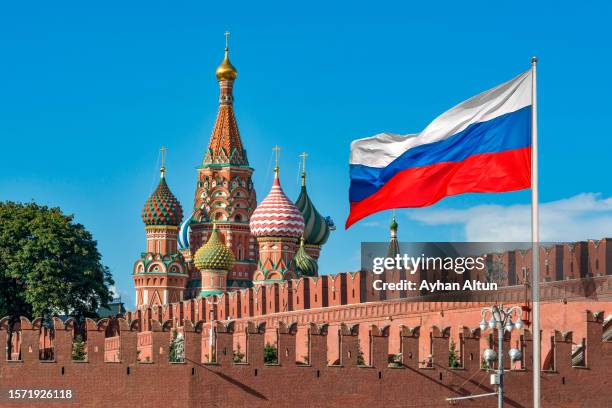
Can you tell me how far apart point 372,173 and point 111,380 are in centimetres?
1426

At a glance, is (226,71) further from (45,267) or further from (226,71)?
(45,267)

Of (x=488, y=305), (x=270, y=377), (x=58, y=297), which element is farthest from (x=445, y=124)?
(x=58, y=297)

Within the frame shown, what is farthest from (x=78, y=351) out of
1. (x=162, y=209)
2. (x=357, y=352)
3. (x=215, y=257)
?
(x=162, y=209)

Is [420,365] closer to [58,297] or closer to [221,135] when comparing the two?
[58,297]

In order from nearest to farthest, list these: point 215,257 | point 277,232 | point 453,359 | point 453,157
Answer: point 453,157 < point 453,359 < point 215,257 < point 277,232

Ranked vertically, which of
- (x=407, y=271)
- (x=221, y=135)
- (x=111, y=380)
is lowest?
(x=111, y=380)

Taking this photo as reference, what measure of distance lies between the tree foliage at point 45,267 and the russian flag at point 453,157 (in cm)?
2863

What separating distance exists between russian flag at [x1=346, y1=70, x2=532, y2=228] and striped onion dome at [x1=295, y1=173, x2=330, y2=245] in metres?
63.8

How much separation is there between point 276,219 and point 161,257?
302 inches

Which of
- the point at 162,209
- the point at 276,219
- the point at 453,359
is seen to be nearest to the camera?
the point at 453,359

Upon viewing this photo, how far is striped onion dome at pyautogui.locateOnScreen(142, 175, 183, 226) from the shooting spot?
286 ft

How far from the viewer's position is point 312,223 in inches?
3620

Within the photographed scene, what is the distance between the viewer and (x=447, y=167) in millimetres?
26547

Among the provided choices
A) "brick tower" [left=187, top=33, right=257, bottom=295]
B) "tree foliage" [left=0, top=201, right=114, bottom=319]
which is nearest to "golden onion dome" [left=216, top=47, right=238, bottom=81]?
"brick tower" [left=187, top=33, right=257, bottom=295]
